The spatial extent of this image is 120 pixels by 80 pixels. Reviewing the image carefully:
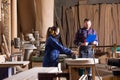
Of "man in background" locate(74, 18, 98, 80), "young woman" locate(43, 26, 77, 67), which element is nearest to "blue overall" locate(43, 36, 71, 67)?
"young woman" locate(43, 26, 77, 67)

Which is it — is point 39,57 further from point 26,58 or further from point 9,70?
point 9,70

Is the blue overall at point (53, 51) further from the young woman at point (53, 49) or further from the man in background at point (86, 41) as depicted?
the man in background at point (86, 41)

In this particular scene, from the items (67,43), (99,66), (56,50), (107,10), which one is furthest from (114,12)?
(56,50)

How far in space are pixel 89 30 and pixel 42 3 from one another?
3.14 m

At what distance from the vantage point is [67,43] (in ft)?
42.5

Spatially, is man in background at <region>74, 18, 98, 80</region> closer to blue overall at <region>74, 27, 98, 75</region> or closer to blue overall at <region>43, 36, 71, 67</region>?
blue overall at <region>74, 27, 98, 75</region>

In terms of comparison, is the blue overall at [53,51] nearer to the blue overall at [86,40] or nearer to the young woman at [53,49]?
the young woman at [53,49]

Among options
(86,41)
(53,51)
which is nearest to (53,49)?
(53,51)

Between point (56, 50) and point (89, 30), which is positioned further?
point (89, 30)

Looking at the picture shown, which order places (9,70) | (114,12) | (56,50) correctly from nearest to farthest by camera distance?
(9,70) < (56,50) < (114,12)

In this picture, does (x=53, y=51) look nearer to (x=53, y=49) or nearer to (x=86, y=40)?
(x=53, y=49)

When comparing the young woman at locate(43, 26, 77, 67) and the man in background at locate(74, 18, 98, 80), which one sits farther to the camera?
the man in background at locate(74, 18, 98, 80)

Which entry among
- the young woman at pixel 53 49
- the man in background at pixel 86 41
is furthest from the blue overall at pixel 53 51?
the man in background at pixel 86 41

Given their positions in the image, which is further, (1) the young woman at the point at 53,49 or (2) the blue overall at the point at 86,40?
(2) the blue overall at the point at 86,40
